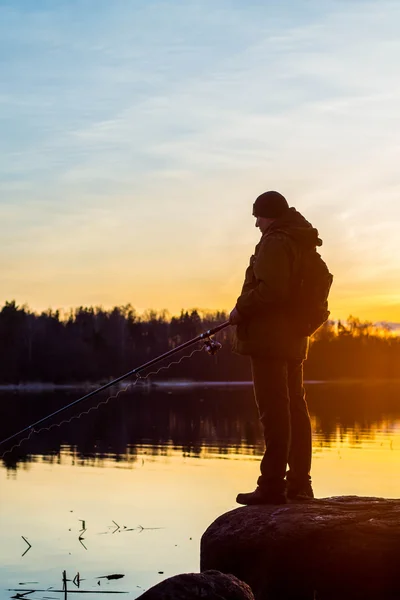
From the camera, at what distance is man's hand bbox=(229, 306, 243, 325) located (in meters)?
6.95

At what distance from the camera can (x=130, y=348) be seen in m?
121

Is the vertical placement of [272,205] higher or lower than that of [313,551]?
higher

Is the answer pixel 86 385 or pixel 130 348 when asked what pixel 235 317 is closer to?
pixel 86 385

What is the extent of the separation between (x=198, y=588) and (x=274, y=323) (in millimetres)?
2243

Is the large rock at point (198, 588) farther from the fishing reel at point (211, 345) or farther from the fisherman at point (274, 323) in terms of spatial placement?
the fishing reel at point (211, 345)

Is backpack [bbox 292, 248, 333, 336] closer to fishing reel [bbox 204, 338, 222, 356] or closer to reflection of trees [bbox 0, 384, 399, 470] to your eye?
fishing reel [bbox 204, 338, 222, 356]

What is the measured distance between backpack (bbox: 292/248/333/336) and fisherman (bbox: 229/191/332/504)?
0.4 inches

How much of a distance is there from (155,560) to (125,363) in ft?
339

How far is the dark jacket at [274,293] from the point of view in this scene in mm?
6785

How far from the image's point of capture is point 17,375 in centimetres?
10162

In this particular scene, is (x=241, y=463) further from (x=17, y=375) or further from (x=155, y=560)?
(x=17, y=375)

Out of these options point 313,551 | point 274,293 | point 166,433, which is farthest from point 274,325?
point 166,433

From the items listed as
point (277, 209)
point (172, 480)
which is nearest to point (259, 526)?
point (277, 209)

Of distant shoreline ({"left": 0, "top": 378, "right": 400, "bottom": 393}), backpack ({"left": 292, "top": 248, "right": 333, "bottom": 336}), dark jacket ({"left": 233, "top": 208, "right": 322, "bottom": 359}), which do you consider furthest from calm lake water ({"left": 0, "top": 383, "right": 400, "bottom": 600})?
distant shoreline ({"left": 0, "top": 378, "right": 400, "bottom": 393})
